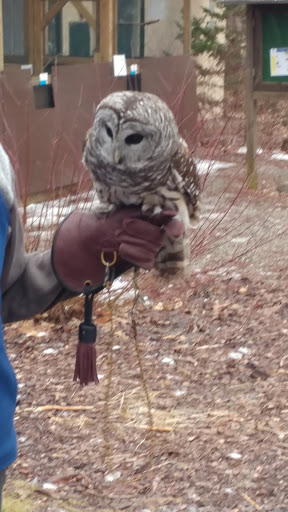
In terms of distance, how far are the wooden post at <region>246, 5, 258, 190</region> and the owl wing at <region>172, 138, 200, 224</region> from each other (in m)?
5.78

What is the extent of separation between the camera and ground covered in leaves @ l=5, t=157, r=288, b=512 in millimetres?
3549

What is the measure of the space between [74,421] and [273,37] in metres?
→ 5.83

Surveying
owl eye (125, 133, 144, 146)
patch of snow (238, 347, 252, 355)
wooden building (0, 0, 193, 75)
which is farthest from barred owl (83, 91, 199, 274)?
wooden building (0, 0, 193, 75)

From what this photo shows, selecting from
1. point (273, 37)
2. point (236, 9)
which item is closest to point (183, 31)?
point (236, 9)

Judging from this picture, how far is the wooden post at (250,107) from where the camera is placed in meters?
8.85

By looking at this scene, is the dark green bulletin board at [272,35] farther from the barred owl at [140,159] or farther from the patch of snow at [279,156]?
the barred owl at [140,159]

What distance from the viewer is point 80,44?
39.0 ft

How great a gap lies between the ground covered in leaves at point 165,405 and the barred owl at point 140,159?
48cm

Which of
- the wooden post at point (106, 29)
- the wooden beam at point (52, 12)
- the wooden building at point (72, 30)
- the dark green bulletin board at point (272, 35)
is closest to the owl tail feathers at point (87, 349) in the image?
the dark green bulletin board at point (272, 35)

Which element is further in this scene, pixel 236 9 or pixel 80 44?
pixel 236 9

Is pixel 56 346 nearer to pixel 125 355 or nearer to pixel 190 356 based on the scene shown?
pixel 125 355

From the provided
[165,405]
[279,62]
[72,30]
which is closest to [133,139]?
[165,405]

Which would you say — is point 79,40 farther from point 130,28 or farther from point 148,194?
point 148,194

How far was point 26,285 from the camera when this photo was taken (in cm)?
231
